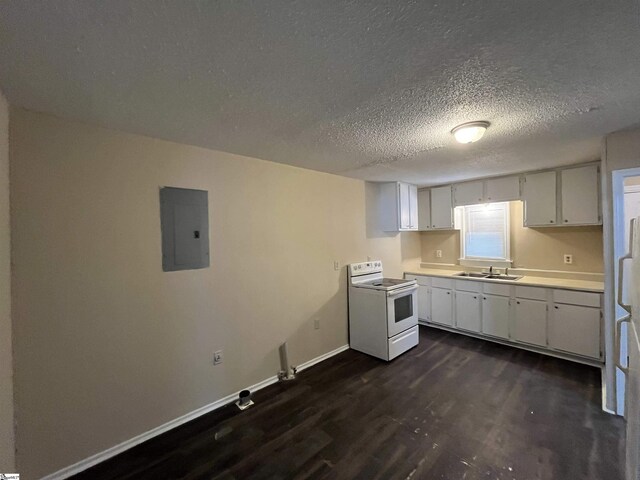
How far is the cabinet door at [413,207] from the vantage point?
14.0 feet

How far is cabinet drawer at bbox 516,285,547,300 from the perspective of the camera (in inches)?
128

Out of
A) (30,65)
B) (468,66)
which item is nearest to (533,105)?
(468,66)

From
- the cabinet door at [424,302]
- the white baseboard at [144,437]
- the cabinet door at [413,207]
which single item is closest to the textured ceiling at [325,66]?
the cabinet door at [413,207]

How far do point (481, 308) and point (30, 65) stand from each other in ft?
15.5

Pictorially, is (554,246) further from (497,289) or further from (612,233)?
(612,233)

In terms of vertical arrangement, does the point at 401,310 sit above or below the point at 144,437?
above

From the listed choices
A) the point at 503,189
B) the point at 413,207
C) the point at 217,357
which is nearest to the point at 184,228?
the point at 217,357

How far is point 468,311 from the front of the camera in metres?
3.86

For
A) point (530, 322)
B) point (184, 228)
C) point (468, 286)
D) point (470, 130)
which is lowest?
point (530, 322)

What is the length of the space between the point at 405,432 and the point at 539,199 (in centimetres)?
327

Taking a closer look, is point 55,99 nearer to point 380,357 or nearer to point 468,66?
point 468,66

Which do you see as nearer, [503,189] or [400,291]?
[400,291]

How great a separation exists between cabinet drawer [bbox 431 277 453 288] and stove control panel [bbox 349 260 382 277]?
3.06 ft

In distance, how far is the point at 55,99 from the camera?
4.99 ft
